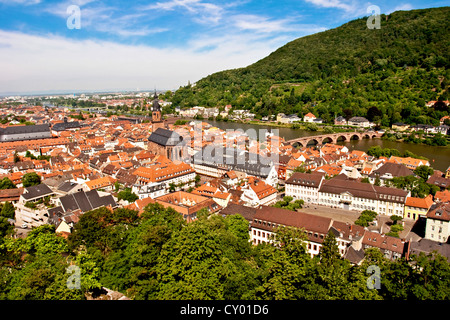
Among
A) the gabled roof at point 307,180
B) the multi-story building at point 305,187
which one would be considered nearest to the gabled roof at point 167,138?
the multi-story building at point 305,187

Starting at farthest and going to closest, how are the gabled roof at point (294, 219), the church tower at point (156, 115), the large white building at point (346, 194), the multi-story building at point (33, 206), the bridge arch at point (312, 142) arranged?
1. the bridge arch at point (312, 142)
2. the church tower at point (156, 115)
3. the large white building at point (346, 194)
4. the multi-story building at point (33, 206)
5. the gabled roof at point (294, 219)

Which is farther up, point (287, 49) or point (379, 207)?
point (287, 49)

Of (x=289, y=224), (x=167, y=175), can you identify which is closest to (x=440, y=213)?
(x=289, y=224)

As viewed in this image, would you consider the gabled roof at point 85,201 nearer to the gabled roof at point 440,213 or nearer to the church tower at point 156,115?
the gabled roof at point 440,213
